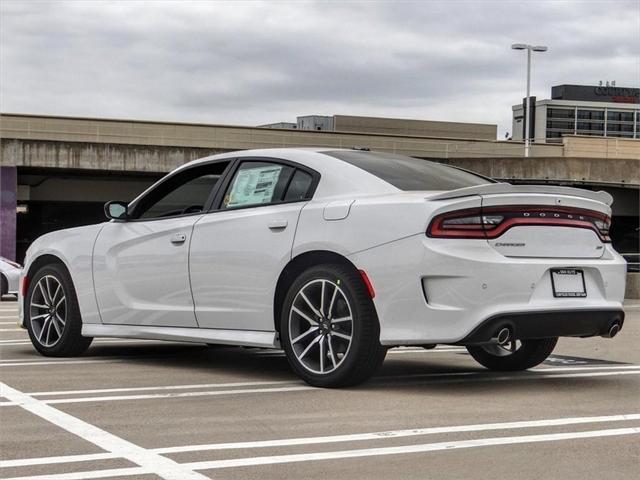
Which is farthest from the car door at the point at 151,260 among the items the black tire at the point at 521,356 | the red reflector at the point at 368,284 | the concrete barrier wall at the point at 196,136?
the concrete barrier wall at the point at 196,136

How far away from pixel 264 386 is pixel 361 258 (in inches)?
42.1

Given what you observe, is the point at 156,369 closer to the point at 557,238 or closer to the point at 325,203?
the point at 325,203

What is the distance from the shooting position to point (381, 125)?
12469 cm

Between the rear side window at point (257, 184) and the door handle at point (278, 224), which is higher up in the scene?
the rear side window at point (257, 184)

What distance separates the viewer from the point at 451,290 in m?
6.60

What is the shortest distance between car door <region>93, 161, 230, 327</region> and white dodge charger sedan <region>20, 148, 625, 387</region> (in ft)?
0.04

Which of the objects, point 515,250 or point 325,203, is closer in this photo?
point 515,250

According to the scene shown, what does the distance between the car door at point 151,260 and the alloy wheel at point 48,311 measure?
50cm

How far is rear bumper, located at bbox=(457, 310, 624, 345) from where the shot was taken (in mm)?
6586

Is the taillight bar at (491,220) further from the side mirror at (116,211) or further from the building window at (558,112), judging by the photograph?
the building window at (558,112)

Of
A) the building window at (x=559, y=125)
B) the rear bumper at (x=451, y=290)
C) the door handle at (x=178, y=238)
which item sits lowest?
the rear bumper at (x=451, y=290)

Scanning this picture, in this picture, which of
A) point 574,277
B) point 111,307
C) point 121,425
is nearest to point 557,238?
point 574,277

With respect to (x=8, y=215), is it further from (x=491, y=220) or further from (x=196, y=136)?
(x=491, y=220)

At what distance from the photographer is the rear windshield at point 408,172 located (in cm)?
731
